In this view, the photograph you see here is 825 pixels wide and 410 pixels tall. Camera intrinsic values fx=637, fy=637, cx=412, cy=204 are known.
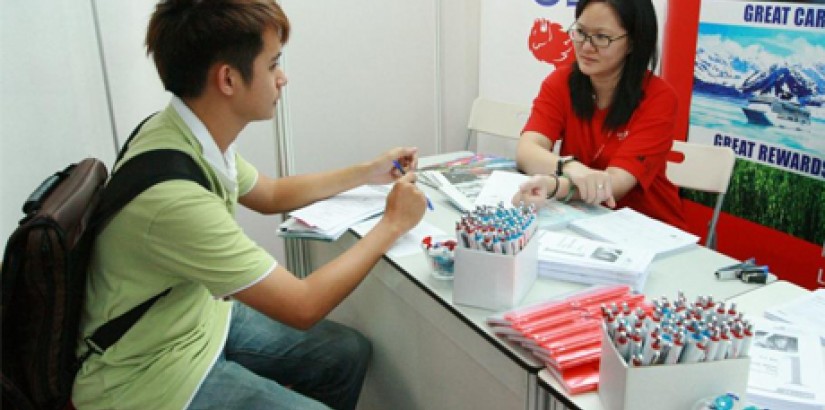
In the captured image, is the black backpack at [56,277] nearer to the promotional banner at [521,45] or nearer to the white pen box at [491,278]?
the white pen box at [491,278]

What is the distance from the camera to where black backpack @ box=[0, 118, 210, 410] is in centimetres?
105

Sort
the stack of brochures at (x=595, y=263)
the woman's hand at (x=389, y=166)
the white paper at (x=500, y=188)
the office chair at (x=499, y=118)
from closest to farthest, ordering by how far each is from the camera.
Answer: the stack of brochures at (x=595, y=263), the white paper at (x=500, y=188), the woman's hand at (x=389, y=166), the office chair at (x=499, y=118)

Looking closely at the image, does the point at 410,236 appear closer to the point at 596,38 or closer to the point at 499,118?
the point at 596,38

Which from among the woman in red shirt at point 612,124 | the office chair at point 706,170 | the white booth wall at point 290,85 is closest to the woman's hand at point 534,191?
the woman in red shirt at point 612,124

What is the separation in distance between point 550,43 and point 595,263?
190cm

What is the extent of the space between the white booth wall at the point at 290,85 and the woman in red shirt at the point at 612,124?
1.23 m

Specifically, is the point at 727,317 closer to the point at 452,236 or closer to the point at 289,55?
the point at 452,236

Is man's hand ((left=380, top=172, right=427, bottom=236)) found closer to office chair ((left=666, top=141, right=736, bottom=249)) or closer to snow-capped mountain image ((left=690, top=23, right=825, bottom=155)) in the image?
office chair ((left=666, top=141, right=736, bottom=249))

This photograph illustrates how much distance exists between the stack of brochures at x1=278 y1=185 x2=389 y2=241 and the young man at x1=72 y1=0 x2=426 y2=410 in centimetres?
23

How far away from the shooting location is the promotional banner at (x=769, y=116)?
203 cm

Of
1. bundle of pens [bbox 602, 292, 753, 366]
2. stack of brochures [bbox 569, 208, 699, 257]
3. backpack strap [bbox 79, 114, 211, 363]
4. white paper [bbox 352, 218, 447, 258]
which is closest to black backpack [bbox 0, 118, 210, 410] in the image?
backpack strap [bbox 79, 114, 211, 363]

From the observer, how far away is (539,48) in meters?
3.03

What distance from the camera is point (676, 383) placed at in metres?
0.86

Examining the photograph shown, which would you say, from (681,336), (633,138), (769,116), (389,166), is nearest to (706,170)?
(769,116)
